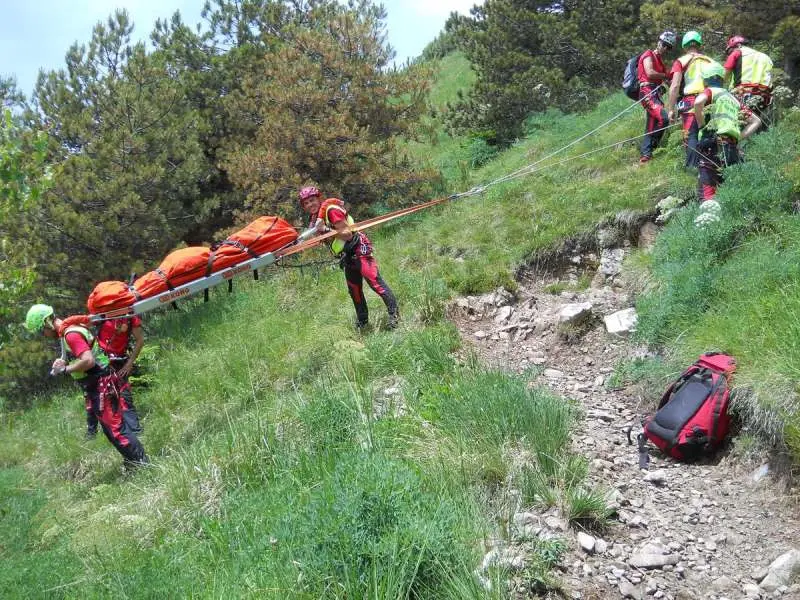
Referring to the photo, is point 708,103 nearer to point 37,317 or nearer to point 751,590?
point 751,590

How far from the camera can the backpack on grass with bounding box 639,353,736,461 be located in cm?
429

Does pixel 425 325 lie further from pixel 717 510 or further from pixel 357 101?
pixel 357 101

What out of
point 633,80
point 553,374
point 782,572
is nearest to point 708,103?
point 633,80

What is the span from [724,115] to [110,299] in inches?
252

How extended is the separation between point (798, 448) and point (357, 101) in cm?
968

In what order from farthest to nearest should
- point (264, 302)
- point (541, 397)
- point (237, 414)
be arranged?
point (264, 302) < point (237, 414) < point (541, 397)

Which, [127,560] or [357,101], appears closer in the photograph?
[127,560]

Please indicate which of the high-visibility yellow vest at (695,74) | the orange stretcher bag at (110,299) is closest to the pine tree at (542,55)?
the high-visibility yellow vest at (695,74)

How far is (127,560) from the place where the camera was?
4309 millimetres

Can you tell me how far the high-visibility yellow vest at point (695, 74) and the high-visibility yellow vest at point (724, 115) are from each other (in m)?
0.79

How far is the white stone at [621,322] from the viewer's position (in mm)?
6254

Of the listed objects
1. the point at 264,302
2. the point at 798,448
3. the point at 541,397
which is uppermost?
the point at 264,302

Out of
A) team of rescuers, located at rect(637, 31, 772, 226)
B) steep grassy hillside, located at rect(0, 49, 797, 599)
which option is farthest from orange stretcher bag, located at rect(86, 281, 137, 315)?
team of rescuers, located at rect(637, 31, 772, 226)

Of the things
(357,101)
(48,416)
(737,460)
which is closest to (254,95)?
(357,101)
